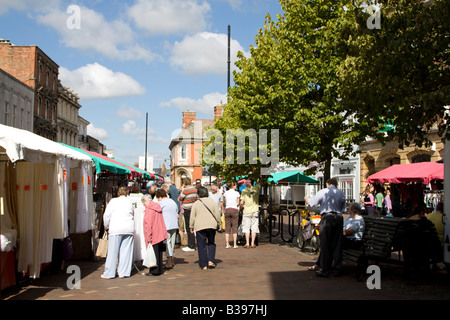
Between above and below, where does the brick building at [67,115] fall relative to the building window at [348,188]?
above

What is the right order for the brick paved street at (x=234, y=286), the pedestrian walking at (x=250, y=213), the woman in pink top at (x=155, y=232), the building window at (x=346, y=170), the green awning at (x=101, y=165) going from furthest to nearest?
the building window at (x=346, y=170) < the pedestrian walking at (x=250, y=213) < the green awning at (x=101, y=165) < the woman in pink top at (x=155, y=232) < the brick paved street at (x=234, y=286)

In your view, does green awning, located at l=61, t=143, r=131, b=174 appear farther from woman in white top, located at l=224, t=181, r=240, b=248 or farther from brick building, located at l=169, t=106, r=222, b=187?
brick building, located at l=169, t=106, r=222, b=187

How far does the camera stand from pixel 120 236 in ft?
32.9

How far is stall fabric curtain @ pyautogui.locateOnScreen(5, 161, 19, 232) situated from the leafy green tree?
243 inches

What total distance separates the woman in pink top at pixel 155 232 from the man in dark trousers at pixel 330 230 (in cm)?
309

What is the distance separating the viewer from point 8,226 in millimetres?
8477

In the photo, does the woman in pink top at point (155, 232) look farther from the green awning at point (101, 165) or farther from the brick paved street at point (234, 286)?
the green awning at point (101, 165)

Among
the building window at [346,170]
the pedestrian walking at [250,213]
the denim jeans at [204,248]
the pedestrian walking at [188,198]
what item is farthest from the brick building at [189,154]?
the denim jeans at [204,248]

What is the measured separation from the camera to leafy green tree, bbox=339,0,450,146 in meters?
8.38

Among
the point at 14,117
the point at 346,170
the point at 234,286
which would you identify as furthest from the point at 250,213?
the point at 14,117

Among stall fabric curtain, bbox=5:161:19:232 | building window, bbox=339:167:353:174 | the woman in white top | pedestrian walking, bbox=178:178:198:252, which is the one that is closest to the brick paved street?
stall fabric curtain, bbox=5:161:19:232

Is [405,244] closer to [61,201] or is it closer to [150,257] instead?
[150,257]

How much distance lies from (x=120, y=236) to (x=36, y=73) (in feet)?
131

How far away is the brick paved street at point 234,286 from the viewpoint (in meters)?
7.92
